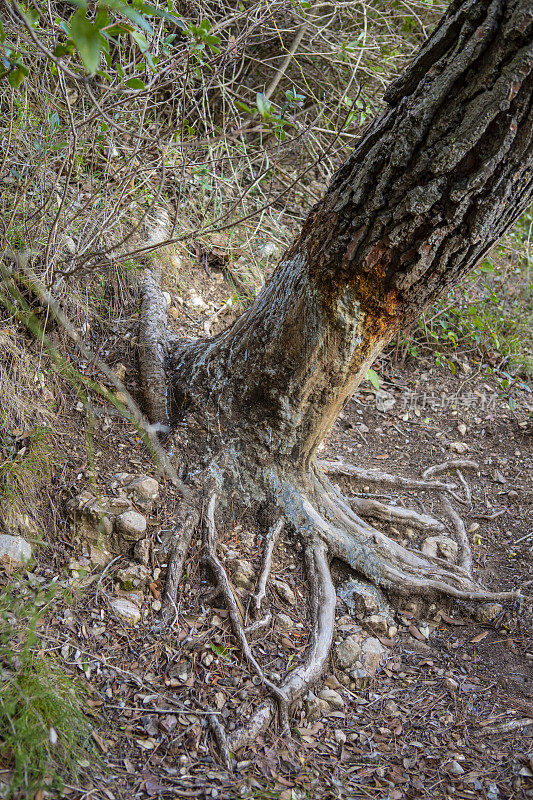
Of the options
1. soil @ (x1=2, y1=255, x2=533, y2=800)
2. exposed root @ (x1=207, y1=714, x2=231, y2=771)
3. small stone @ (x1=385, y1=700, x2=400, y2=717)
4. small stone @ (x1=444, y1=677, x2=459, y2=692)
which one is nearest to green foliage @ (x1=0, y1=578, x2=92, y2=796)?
soil @ (x1=2, y1=255, x2=533, y2=800)

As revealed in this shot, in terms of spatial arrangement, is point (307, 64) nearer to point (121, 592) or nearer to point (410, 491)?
point (410, 491)

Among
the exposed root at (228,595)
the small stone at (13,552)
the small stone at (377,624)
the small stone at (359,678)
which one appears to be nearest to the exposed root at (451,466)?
the small stone at (377,624)

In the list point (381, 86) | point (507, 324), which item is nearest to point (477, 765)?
point (507, 324)

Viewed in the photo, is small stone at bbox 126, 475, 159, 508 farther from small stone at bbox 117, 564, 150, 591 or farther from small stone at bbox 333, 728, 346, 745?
small stone at bbox 333, 728, 346, 745

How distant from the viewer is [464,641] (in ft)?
8.41

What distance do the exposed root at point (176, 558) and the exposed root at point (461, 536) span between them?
1.50 m

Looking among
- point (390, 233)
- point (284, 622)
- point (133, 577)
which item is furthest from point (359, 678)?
point (390, 233)

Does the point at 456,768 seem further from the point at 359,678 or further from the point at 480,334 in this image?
the point at 480,334

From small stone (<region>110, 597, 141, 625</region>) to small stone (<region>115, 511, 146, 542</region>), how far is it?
264mm

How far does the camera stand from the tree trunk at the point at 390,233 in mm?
1791

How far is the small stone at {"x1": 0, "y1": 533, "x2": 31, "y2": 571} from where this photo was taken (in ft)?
6.70

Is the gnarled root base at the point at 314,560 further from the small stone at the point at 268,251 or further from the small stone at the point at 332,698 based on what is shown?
the small stone at the point at 268,251

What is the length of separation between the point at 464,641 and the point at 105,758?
1.66 m

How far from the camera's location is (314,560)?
2.58 metres
